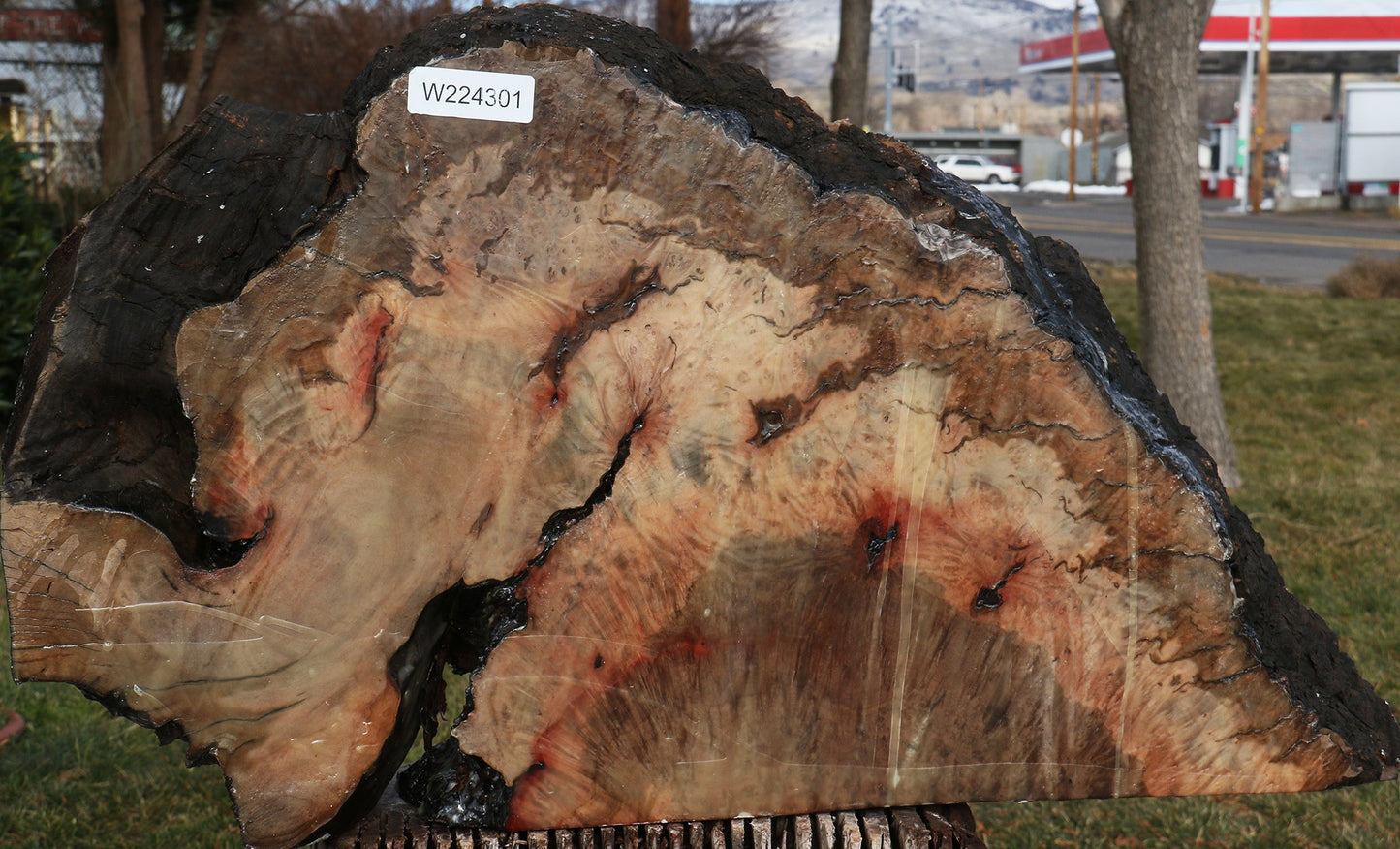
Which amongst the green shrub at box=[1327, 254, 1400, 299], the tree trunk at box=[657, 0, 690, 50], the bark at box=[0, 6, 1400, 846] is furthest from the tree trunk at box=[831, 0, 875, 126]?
the bark at box=[0, 6, 1400, 846]

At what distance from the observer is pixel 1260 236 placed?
1781 cm

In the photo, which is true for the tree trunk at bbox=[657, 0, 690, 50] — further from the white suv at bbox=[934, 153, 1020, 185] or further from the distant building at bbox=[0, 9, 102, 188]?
the white suv at bbox=[934, 153, 1020, 185]

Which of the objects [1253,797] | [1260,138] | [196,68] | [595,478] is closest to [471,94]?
[595,478]

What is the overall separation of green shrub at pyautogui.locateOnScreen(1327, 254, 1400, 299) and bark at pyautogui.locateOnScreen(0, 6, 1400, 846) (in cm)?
1011

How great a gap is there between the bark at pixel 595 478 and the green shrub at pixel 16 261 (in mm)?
4455

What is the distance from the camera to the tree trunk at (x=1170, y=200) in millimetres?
4977

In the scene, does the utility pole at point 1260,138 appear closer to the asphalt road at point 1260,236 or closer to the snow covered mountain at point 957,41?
the asphalt road at point 1260,236

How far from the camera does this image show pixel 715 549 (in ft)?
5.43

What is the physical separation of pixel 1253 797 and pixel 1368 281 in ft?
29.4

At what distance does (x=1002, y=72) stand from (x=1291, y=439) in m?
141

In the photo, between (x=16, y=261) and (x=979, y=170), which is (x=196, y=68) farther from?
(x=979, y=170)

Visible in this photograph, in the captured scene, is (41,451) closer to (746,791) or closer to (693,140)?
(693,140)

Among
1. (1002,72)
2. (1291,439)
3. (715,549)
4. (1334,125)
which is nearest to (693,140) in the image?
(715,549)

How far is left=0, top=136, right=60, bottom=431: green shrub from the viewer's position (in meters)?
5.72
